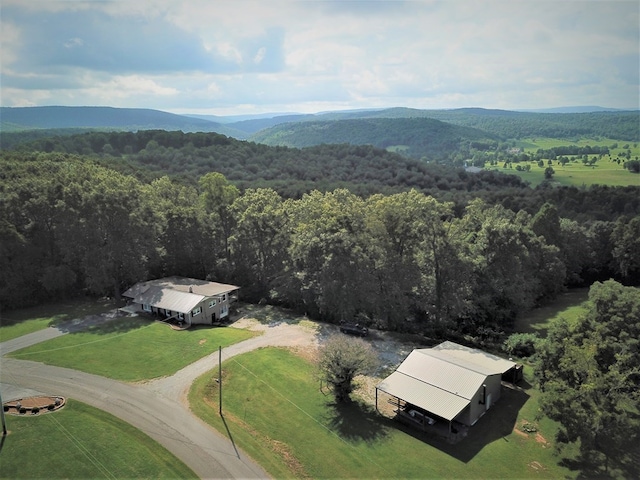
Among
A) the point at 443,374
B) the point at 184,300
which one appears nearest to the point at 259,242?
the point at 184,300

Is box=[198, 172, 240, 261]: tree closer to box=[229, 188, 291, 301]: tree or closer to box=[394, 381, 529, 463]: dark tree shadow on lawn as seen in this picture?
box=[229, 188, 291, 301]: tree

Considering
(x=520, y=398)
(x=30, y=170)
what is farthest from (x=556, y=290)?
(x=30, y=170)

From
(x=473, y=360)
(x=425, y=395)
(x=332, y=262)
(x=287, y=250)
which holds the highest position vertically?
(x=332, y=262)

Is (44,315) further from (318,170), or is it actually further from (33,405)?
(318,170)

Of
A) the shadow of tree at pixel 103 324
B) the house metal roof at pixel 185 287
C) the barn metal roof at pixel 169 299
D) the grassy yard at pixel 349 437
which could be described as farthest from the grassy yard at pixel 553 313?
the shadow of tree at pixel 103 324

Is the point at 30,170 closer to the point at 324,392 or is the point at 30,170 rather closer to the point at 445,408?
the point at 324,392

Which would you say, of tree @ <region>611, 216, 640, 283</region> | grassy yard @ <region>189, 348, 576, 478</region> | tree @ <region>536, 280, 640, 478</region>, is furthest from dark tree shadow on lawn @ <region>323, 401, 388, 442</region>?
tree @ <region>611, 216, 640, 283</region>
